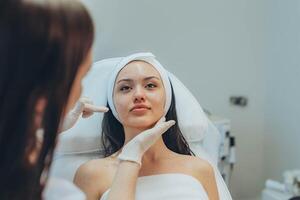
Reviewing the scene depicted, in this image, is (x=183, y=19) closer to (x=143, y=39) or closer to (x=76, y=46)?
(x=143, y=39)

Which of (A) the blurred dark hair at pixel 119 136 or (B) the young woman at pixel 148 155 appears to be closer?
(B) the young woman at pixel 148 155

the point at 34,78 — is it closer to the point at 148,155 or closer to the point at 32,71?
the point at 32,71

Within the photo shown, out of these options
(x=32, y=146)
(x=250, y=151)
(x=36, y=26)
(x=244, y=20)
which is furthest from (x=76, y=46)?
(x=250, y=151)

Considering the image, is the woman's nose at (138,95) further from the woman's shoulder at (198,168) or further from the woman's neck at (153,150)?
the woman's shoulder at (198,168)

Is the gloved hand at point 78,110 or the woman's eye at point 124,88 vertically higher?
the woman's eye at point 124,88

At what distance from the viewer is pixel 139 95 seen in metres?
1.37

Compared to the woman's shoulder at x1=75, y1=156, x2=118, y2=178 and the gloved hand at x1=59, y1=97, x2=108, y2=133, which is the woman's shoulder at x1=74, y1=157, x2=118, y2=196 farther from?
the gloved hand at x1=59, y1=97, x2=108, y2=133

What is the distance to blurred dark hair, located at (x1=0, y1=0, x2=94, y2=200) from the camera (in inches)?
21.8

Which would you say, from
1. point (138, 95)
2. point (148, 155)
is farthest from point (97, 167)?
point (138, 95)

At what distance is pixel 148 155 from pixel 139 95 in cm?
25

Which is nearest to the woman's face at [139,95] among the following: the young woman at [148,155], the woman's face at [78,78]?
the young woman at [148,155]

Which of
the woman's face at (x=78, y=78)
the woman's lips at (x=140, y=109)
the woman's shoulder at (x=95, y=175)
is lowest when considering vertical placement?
the woman's shoulder at (x=95, y=175)

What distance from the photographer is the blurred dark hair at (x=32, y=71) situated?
1.81ft

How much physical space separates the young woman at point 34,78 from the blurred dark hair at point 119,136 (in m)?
0.94
